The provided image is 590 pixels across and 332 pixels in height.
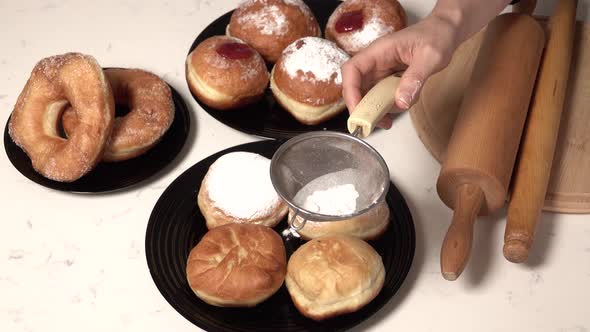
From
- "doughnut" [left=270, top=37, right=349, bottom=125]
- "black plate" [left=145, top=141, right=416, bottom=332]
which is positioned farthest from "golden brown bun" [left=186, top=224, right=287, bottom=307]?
"doughnut" [left=270, top=37, right=349, bottom=125]

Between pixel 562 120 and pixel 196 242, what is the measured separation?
837mm

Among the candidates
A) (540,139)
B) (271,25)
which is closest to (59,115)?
(271,25)

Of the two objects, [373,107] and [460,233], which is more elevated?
[373,107]

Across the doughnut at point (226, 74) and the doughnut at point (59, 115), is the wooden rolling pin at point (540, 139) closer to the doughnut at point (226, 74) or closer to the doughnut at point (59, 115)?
the doughnut at point (226, 74)

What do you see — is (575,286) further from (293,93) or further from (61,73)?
(61,73)

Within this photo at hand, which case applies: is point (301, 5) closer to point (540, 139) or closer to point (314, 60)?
point (314, 60)

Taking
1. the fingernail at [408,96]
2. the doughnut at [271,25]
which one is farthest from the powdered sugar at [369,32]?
the fingernail at [408,96]

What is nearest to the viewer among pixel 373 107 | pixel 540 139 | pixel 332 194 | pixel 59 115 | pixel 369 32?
pixel 373 107

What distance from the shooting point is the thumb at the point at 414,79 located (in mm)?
1007

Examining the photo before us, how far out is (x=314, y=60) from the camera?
138 centimetres

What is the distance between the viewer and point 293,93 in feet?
4.49

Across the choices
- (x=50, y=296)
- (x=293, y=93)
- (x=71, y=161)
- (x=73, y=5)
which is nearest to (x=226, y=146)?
(x=293, y=93)

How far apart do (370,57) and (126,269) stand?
1.93 ft

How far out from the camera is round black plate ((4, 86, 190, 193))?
124 cm
